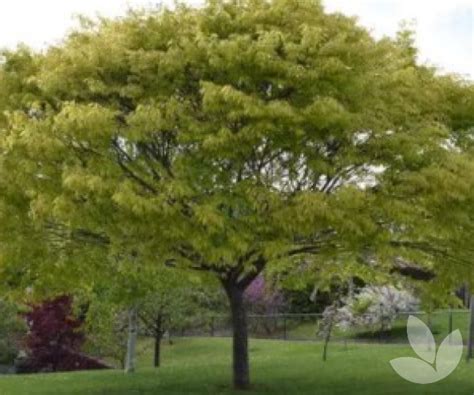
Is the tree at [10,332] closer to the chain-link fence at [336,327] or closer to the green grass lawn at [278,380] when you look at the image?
the chain-link fence at [336,327]

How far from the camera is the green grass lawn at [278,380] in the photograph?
52.1 feet

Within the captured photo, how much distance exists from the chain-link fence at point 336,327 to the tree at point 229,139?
44.6ft

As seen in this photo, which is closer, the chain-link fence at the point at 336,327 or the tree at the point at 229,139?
the tree at the point at 229,139

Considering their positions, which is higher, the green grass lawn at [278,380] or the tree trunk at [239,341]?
the tree trunk at [239,341]

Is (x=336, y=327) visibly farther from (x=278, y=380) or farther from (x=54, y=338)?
(x=278, y=380)

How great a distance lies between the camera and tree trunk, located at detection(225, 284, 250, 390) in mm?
16297

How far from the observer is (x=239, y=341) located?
16.5 meters

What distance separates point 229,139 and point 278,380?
6.81 meters

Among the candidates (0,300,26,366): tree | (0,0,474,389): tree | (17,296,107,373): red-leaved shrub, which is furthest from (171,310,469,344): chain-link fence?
(0,0,474,389): tree

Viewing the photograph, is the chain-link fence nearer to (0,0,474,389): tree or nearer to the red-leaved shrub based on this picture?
the red-leaved shrub

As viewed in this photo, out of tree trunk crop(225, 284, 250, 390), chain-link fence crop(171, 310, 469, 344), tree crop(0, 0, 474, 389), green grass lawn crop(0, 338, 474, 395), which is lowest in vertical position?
green grass lawn crop(0, 338, 474, 395)

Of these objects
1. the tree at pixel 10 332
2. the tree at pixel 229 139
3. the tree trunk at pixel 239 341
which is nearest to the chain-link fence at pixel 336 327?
the tree at pixel 10 332

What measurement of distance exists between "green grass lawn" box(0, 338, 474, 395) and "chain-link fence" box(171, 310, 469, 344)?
5597mm

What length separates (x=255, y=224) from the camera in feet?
41.2
